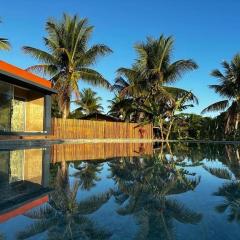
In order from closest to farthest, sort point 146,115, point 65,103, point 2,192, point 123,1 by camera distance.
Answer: point 2,192 → point 123,1 → point 65,103 → point 146,115

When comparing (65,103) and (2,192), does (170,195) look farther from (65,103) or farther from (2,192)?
(65,103)

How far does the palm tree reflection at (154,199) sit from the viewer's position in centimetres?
306

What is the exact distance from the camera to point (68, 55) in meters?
22.8

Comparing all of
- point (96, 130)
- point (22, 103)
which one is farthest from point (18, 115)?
point (96, 130)

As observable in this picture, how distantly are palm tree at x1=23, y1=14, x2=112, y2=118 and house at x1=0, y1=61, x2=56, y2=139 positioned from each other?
4209 millimetres

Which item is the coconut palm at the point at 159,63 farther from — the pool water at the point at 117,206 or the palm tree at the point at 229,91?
the pool water at the point at 117,206

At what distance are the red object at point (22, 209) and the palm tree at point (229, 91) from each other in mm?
26244

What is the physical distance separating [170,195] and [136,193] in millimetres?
449

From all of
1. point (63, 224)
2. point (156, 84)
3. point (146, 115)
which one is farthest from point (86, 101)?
point (63, 224)

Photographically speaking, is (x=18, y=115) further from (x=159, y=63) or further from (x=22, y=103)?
(x=159, y=63)

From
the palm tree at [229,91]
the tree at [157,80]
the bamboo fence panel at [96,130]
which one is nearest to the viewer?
the bamboo fence panel at [96,130]

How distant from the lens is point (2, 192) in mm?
4496

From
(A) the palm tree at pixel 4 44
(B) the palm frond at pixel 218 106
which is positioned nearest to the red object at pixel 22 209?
(A) the palm tree at pixel 4 44

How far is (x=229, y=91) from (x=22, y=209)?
2738cm
